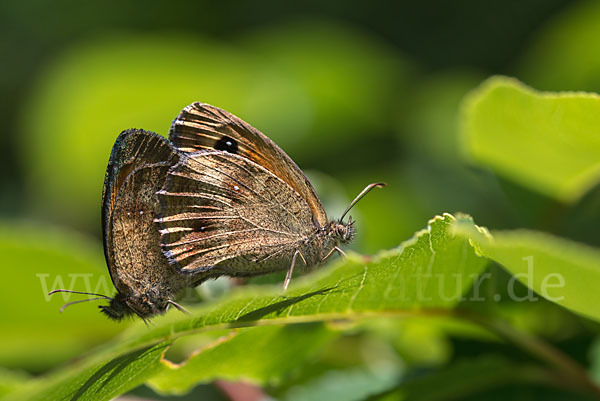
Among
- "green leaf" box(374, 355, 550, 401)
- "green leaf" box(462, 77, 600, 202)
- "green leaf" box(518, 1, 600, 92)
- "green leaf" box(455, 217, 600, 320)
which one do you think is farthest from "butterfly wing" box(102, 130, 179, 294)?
"green leaf" box(518, 1, 600, 92)

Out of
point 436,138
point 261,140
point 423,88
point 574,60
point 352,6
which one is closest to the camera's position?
point 261,140

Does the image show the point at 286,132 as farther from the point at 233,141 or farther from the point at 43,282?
the point at 43,282

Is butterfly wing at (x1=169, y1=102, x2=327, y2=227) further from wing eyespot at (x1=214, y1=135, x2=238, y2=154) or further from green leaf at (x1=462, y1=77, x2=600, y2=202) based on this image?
green leaf at (x1=462, y1=77, x2=600, y2=202)

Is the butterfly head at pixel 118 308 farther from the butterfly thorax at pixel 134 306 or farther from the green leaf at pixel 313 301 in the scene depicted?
the green leaf at pixel 313 301

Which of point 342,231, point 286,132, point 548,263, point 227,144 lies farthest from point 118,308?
point 286,132

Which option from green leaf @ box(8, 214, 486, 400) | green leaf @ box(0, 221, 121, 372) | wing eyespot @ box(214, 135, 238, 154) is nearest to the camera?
green leaf @ box(8, 214, 486, 400)

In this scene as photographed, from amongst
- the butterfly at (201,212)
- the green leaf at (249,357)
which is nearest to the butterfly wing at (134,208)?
the butterfly at (201,212)

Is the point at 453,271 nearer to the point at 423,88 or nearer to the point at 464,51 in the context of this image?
the point at 423,88

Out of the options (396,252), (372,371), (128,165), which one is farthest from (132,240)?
(396,252)
